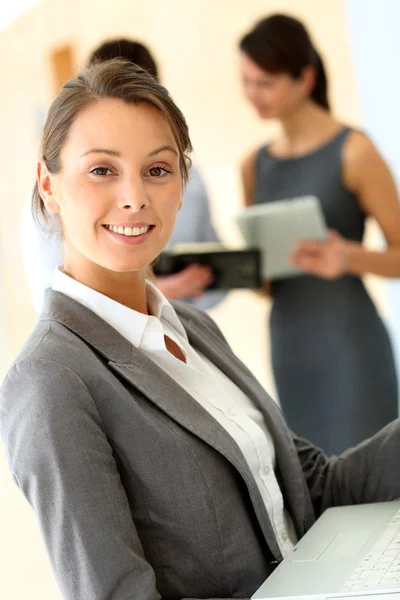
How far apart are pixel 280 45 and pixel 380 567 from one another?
6.52ft

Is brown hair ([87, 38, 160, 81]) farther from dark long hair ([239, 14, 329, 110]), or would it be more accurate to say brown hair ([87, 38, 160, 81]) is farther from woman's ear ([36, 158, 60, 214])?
woman's ear ([36, 158, 60, 214])

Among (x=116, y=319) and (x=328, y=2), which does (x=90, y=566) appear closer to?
(x=116, y=319)

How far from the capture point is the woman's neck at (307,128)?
2830 millimetres

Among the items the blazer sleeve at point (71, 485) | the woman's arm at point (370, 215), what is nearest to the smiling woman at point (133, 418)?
the blazer sleeve at point (71, 485)

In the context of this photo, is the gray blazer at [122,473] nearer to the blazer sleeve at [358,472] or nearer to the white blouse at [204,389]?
the white blouse at [204,389]

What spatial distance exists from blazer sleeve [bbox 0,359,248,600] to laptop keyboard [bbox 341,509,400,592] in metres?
0.24

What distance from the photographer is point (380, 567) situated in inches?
42.6

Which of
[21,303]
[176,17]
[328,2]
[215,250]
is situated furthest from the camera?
[21,303]

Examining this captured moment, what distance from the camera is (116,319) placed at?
1312mm

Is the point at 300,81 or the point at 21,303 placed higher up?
the point at 300,81

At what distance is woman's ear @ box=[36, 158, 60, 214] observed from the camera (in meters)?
1.35

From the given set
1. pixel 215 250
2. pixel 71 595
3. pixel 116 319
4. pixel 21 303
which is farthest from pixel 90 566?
pixel 21 303

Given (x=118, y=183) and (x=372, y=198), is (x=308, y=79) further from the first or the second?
(x=118, y=183)

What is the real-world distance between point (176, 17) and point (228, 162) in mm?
922
